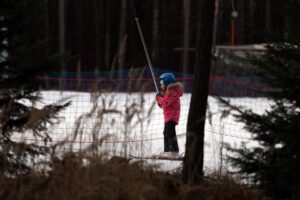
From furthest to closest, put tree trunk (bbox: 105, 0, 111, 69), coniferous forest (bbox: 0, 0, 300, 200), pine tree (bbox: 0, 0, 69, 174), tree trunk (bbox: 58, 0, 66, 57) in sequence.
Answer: tree trunk (bbox: 105, 0, 111, 69) → tree trunk (bbox: 58, 0, 66, 57) → pine tree (bbox: 0, 0, 69, 174) → coniferous forest (bbox: 0, 0, 300, 200)

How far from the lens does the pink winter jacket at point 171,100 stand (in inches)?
364

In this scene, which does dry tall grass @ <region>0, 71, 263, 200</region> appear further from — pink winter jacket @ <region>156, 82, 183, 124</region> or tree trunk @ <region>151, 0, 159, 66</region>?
tree trunk @ <region>151, 0, 159, 66</region>

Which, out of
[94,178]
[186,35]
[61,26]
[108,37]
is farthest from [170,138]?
[108,37]

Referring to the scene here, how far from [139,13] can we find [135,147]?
22.8m

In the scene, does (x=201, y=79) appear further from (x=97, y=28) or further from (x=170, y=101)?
(x=97, y=28)

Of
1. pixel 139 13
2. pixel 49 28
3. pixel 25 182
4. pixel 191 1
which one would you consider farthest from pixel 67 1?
pixel 25 182

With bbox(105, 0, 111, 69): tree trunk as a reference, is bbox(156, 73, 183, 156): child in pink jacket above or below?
below

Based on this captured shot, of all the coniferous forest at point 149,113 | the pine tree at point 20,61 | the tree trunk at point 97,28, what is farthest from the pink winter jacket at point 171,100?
the tree trunk at point 97,28

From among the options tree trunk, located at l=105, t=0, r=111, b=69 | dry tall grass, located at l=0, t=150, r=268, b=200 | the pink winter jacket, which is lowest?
dry tall grass, located at l=0, t=150, r=268, b=200

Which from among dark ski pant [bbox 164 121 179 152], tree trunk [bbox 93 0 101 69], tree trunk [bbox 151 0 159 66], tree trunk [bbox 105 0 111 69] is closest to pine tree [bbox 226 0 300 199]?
dark ski pant [bbox 164 121 179 152]

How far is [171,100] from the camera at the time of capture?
9258mm

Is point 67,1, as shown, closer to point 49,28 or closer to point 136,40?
point 49,28

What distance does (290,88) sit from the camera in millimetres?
4922

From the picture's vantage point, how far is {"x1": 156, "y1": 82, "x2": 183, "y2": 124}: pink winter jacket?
30.3 ft
